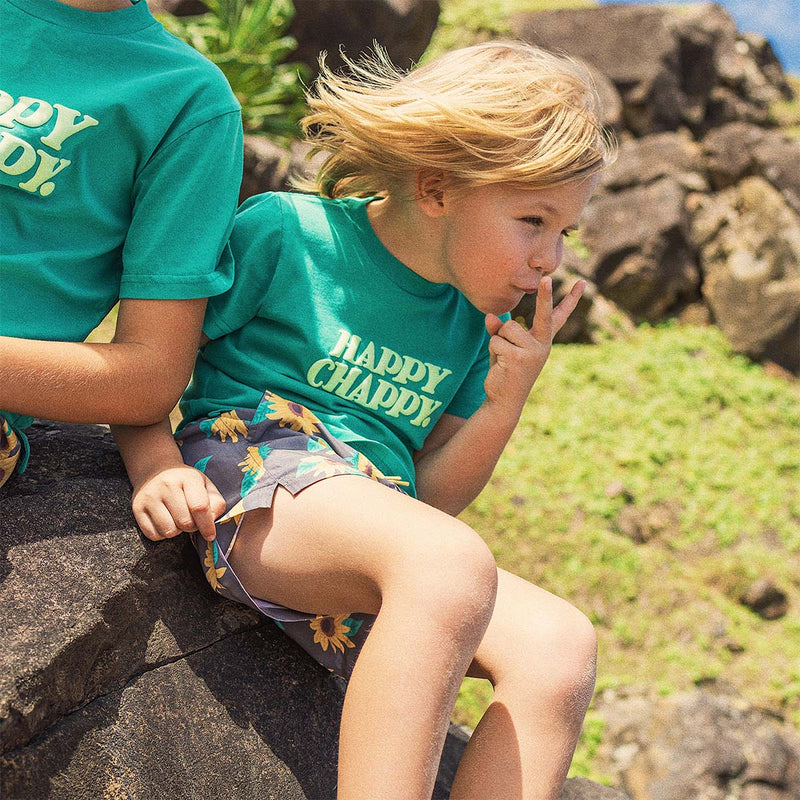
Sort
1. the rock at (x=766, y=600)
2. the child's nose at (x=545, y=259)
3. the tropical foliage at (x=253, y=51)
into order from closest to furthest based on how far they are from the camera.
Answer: the child's nose at (x=545, y=259) < the rock at (x=766, y=600) < the tropical foliage at (x=253, y=51)

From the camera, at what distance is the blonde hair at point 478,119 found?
1.70 m

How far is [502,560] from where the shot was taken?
158 inches

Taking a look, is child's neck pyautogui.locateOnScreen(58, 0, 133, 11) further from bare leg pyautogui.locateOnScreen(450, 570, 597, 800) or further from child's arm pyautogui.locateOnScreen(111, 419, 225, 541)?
bare leg pyautogui.locateOnScreen(450, 570, 597, 800)

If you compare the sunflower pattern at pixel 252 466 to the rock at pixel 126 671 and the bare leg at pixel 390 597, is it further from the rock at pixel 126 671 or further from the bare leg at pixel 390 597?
the rock at pixel 126 671

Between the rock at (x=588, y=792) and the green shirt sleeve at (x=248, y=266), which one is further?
the rock at (x=588, y=792)

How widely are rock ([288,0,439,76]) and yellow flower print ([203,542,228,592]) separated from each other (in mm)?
6012

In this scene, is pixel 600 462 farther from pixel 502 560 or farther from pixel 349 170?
pixel 349 170

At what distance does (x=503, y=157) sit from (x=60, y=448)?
1.13 m

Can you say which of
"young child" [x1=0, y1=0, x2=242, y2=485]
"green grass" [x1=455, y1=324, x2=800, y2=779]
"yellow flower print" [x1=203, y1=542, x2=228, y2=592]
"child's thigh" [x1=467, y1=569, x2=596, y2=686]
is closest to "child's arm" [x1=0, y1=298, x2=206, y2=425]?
"young child" [x1=0, y1=0, x2=242, y2=485]

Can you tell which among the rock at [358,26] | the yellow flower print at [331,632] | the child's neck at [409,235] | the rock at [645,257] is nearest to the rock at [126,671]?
the yellow flower print at [331,632]

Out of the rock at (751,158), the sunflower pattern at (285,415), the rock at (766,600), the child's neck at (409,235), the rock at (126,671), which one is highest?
the child's neck at (409,235)

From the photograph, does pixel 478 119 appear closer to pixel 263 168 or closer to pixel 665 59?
pixel 263 168

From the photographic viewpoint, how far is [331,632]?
1.70m

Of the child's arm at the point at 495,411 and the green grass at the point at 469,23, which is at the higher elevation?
the child's arm at the point at 495,411
